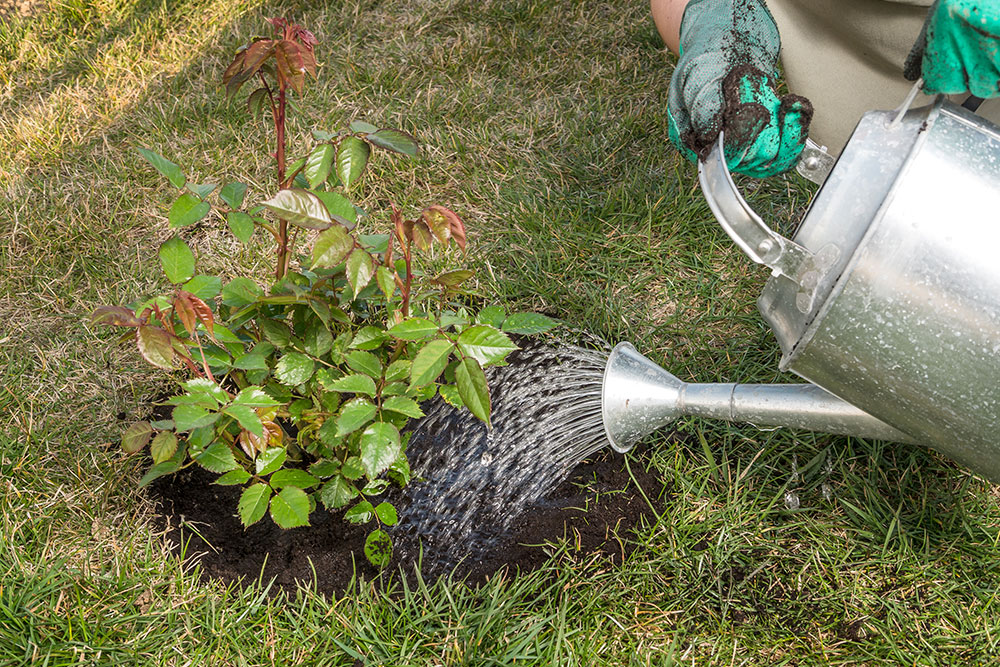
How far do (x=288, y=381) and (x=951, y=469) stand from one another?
4.46 feet

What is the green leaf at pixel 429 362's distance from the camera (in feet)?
4.11

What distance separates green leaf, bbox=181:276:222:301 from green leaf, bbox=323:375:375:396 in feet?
0.84

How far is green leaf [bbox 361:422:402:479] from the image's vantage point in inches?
51.8

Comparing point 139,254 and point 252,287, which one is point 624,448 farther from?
point 139,254

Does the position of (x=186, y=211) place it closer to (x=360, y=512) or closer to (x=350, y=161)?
(x=350, y=161)

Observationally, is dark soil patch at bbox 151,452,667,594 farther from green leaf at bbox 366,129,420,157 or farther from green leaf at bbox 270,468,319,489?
green leaf at bbox 366,129,420,157

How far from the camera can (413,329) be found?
132 cm

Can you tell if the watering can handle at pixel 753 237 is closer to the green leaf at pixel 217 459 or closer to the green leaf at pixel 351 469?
the green leaf at pixel 351 469

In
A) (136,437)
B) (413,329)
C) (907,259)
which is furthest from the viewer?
(136,437)

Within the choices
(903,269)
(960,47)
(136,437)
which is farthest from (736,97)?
(136,437)

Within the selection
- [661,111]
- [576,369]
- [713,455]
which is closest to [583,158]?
[661,111]

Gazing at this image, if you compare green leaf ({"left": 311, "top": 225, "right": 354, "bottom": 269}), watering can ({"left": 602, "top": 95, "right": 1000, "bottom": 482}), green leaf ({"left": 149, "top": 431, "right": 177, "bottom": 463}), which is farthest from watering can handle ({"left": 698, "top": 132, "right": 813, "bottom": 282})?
green leaf ({"left": 149, "top": 431, "right": 177, "bottom": 463})

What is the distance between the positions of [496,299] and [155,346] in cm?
100

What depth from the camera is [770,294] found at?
1.15m
